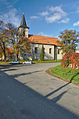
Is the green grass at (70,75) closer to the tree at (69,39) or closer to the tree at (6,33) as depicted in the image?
the tree at (6,33)

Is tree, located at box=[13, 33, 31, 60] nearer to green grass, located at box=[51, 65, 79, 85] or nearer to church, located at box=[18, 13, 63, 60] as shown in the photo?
church, located at box=[18, 13, 63, 60]

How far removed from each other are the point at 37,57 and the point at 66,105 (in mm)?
34848

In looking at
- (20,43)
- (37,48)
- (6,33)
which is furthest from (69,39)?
(6,33)

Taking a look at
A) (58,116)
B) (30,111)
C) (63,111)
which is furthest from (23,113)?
(63,111)

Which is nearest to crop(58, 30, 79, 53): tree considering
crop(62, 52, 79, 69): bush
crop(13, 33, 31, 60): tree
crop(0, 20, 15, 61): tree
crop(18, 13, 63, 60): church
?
crop(18, 13, 63, 60): church

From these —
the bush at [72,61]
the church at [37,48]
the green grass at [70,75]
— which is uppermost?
the church at [37,48]

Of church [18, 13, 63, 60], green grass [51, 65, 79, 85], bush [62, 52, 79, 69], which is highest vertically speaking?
church [18, 13, 63, 60]

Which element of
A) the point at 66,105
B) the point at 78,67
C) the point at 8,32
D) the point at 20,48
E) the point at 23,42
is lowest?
the point at 66,105

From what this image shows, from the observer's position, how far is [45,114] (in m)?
2.79

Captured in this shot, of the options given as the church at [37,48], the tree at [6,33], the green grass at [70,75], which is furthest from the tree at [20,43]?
the green grass at [70,75]

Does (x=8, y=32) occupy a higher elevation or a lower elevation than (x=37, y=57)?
higher

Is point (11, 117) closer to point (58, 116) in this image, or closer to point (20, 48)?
point (58, 116)

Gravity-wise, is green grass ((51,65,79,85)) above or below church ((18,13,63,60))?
below

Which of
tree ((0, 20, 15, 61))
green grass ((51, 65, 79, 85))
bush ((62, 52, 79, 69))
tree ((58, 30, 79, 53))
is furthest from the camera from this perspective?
tree ((58, 30, 79, 53))
